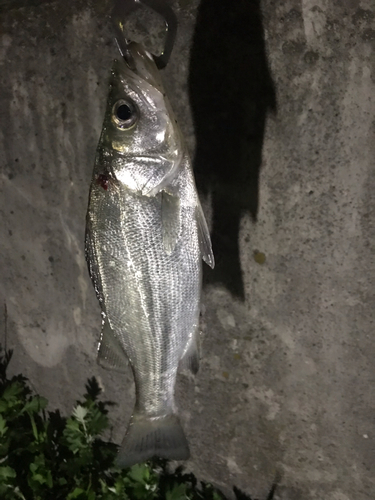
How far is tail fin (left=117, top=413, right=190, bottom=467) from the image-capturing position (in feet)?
6.41

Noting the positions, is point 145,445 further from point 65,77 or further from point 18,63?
point 18,63

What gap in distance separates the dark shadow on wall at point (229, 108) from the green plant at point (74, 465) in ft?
5.51

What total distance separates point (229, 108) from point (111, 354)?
1.42 metres

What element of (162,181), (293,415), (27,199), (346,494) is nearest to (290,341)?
(293,415)

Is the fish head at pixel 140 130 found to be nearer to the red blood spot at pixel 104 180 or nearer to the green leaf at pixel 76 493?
the red blood spot at pixel 104 180

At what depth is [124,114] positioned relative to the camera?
1.55 metres

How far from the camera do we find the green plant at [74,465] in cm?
294

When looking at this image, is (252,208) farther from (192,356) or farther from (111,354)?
(111,354)

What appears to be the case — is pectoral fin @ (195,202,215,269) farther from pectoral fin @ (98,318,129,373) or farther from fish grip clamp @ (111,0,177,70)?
fish grip clamp @ (111,0,177,70)

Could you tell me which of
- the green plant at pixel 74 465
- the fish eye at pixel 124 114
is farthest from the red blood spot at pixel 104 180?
the green plant at pixel 74 465

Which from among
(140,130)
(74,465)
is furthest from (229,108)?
(74,465)

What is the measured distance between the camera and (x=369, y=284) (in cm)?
219

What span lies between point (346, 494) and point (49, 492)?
86.0 inches

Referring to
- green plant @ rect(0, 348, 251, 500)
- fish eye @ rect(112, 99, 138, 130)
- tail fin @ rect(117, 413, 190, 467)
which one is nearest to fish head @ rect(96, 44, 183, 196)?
fish eye @ rect(112, 99, 138, 130)
